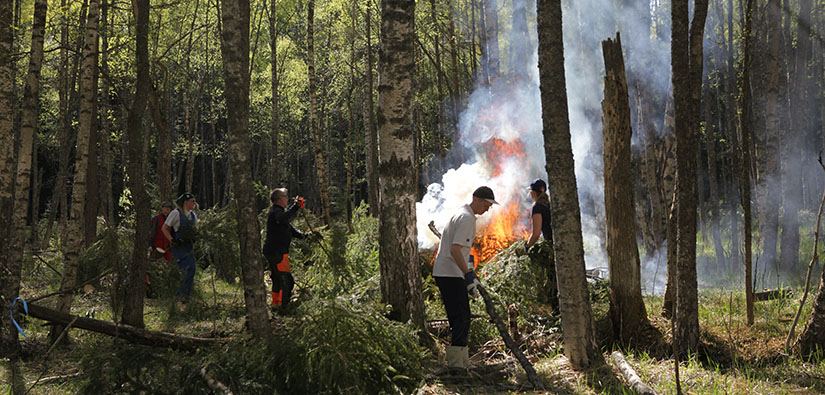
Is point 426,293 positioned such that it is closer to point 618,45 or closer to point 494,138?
point 618,45

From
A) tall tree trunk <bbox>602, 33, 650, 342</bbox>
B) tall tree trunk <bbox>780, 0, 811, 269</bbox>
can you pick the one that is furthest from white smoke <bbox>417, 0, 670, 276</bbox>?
tall tree trunk <bbox>602, 33, 650, 342</bbox>

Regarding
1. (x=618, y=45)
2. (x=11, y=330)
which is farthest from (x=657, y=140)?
(x=11, y=330)

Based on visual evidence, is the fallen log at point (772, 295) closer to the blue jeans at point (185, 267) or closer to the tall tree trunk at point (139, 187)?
the blue jeans at point (185, 267)

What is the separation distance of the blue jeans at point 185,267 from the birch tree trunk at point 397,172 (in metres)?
4.24

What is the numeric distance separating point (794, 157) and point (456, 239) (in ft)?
71.2

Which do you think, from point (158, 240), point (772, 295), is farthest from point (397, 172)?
point (772, 295)

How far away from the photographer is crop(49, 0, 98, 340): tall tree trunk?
6.90m

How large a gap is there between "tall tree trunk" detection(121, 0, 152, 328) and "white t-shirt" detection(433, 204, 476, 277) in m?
3.59

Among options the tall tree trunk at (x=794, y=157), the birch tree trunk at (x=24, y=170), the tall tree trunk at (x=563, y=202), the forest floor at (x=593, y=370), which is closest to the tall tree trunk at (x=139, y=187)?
the forest floor at (x=593, y=370)

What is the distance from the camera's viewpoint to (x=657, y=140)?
59.5 ft

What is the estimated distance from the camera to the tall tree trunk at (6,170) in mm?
6207

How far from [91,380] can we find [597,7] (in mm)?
24710

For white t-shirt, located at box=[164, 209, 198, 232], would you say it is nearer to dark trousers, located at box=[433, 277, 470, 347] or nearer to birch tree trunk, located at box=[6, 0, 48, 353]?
birch tree trunk, located at box=[6, 0, 48, 353]

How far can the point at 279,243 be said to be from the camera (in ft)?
27.1
